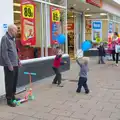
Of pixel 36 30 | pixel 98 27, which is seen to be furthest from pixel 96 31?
pixel 36 30

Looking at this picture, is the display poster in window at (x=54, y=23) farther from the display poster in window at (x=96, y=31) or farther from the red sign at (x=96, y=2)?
the display poster in window at (x=96, y=31)

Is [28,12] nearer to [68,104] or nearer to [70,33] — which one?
[68,104]

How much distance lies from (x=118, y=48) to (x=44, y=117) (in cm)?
892

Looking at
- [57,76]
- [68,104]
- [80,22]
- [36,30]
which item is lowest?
[68,104]

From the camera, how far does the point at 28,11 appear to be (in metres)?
8.84

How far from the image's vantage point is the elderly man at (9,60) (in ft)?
19.4

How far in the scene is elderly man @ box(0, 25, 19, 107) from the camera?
5918mm

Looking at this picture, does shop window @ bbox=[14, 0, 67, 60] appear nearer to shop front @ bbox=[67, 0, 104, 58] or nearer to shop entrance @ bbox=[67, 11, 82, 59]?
shop front @ bbox=[67, 0, 104, 58]

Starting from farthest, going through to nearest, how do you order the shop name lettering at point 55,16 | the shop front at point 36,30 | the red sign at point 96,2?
the red sign at point 96,2, the shop name lettering at point 55,16, the shop front at point 36,30

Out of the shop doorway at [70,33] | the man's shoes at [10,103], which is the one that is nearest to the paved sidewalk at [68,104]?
the man's shoes at [10,103]

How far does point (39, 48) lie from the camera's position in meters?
9.85

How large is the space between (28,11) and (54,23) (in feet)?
6.39

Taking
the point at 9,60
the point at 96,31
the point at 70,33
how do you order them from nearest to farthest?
the point at 9,60 → the point at 70,33 → the point at 96,31

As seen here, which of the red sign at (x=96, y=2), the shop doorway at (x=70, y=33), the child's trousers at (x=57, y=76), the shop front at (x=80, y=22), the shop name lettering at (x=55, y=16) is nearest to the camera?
the child's trousers at (x=57, y=76)
